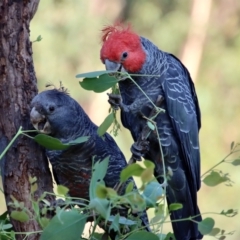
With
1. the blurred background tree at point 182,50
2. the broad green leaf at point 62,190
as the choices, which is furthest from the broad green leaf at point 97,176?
the blurred background tree at point 182,50

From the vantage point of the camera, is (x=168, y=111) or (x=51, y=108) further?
(x=168, y=111)

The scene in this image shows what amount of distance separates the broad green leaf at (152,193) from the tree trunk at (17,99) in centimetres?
46

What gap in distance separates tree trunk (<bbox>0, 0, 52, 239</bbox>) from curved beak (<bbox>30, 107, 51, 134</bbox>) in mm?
25

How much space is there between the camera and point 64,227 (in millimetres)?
1185

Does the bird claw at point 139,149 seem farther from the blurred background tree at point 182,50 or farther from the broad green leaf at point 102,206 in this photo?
the blurred background tree at point 182,50

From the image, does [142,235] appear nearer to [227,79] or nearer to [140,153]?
[140,153]

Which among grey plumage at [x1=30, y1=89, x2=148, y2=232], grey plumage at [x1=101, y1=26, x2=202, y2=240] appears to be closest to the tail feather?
grey plumage at [x1=101, y1=26, x2=202, y2=240]

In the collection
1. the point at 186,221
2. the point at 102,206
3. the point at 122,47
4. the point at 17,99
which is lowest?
the point at 186,221

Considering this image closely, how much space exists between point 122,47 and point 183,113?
0.32 m

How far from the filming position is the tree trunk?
1.54 metres

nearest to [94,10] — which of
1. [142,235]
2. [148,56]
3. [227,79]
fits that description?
[227,79]

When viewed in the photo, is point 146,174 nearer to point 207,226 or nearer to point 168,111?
point 207,226

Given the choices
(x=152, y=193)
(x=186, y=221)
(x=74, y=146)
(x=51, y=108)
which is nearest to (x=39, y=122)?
(x=51, y=108)

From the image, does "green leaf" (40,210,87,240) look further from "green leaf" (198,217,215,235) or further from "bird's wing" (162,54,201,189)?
"bird's wing" (162,54,201,189)
